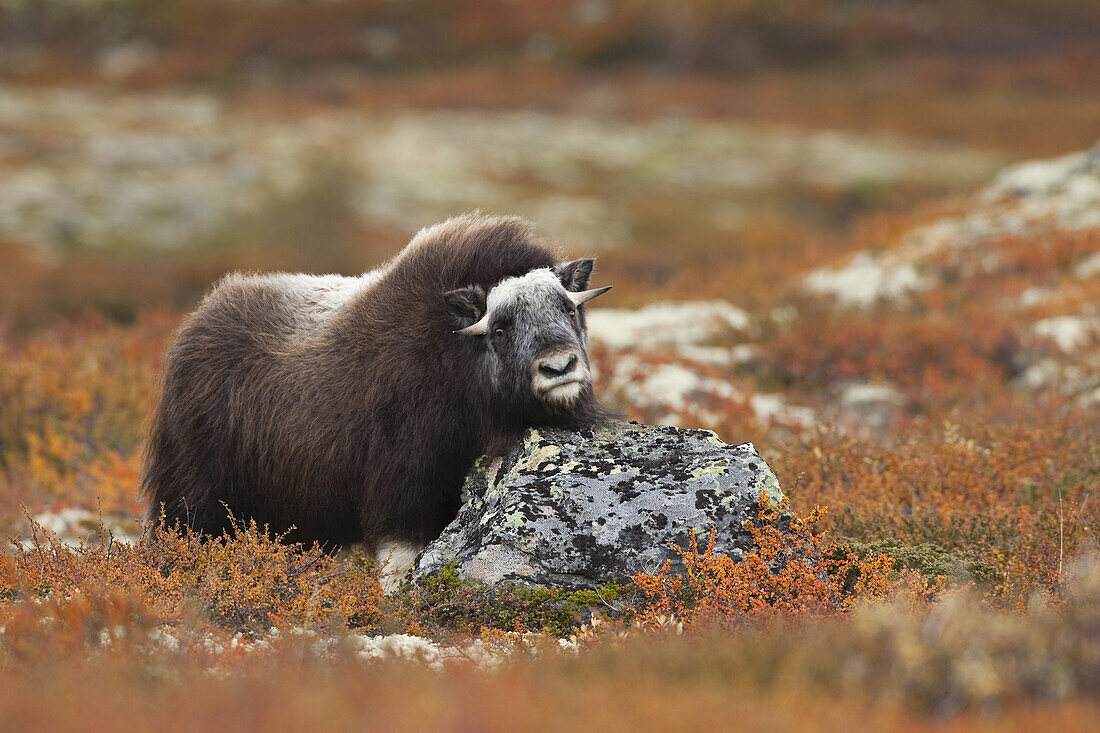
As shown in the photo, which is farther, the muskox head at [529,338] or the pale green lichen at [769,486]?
the muskox head at [529,338]

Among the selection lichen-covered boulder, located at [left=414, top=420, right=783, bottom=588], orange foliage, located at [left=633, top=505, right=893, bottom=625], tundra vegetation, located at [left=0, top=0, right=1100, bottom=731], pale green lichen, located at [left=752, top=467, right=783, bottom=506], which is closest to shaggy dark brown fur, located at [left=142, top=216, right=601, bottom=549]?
lichen-covered boulder, located at [left=414, top=420, right=783, bottom=588]

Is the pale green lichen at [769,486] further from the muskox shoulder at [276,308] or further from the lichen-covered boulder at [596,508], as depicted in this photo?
the muskox shoulder at [276,308]

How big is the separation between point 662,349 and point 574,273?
21.1ft

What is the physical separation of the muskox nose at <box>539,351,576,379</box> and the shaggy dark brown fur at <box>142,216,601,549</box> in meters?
0.12

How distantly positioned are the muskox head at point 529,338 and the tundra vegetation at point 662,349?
3.30 ft

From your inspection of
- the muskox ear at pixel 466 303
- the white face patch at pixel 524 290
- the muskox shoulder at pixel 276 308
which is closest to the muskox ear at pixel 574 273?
the white face patch at pixel 524 290

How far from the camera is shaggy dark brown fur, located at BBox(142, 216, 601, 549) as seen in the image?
5.36 m

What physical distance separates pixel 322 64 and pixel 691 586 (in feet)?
143

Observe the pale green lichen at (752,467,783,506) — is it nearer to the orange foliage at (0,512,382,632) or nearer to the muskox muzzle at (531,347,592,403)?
the muskox muzzle at (531,347,592,403)

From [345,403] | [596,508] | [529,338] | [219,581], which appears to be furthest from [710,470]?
[219,581]

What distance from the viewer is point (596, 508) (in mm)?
4918

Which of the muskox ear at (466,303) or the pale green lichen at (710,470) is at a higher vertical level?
the muskox ear at (466,303)

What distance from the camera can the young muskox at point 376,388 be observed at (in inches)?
207

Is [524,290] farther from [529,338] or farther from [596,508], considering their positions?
[596,508]
